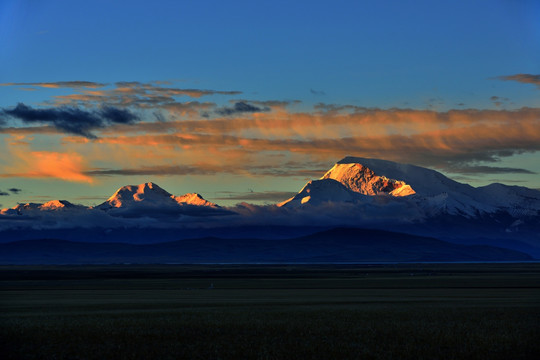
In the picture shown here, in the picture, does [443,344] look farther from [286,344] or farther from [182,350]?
[182,350]

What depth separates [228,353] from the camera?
46.7 m

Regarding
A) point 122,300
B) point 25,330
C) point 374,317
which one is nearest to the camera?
point 25,330

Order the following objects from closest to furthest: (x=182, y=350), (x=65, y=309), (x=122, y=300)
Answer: (x=182, y=350), (x=65, y=309), (x=122, y=300)

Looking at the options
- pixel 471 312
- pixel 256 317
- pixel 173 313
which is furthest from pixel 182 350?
pixel 471 312

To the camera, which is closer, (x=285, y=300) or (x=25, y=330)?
(x=25, y=330)

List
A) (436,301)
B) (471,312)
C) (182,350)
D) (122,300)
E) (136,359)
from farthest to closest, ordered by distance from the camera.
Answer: (122,300) → (436,301) → (471,312) → (182,350) → (136,359)

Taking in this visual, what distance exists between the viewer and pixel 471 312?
230ft

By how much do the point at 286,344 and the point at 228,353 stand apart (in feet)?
15.4

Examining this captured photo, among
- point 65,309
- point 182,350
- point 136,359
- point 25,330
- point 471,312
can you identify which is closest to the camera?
point 136,359

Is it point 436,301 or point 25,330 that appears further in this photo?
point 436,301

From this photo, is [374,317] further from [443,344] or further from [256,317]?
[443,344]

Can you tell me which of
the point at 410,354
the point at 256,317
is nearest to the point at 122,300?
the point at 256,317

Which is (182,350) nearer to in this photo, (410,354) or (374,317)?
(410,354)

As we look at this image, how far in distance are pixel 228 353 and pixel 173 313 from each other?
85.1ft
